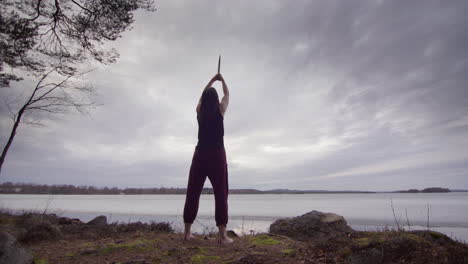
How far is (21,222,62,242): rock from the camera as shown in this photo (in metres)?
6.08

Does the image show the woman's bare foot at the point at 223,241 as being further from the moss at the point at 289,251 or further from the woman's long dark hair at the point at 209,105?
the woman's long dark hair at the point at 209,105

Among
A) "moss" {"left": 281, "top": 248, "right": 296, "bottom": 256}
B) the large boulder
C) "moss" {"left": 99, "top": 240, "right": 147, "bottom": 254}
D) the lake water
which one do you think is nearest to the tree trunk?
the lake water

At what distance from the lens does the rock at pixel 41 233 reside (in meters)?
6.08

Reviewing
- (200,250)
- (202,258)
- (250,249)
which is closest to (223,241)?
(200,250)

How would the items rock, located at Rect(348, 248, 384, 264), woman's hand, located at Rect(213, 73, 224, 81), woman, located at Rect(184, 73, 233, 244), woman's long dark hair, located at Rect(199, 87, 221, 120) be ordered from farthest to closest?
woman's hand, located at Rect(213, 73, 224, 81)
woman's long dark hair, located at Rect(199, 87, 221, 120)
woman, located at Rect(184, 73, 233, 244)
rock, located at Rect(348, 248, 384, 264)

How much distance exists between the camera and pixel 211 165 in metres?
5.16

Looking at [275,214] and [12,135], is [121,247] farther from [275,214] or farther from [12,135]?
[275,214]

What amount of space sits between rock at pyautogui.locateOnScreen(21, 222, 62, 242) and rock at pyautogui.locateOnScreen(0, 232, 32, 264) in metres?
3.09

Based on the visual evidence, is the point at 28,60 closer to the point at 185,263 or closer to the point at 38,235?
the point at 38,235

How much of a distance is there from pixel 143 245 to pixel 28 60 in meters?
7.38

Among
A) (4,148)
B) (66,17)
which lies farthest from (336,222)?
(4,148)

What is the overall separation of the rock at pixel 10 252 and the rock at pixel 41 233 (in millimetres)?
3086

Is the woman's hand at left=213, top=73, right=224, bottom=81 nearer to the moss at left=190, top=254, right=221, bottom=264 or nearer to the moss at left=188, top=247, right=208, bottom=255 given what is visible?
the moss at left=188, top=247, right=208, bottom=255

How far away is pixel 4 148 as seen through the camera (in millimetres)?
9289
